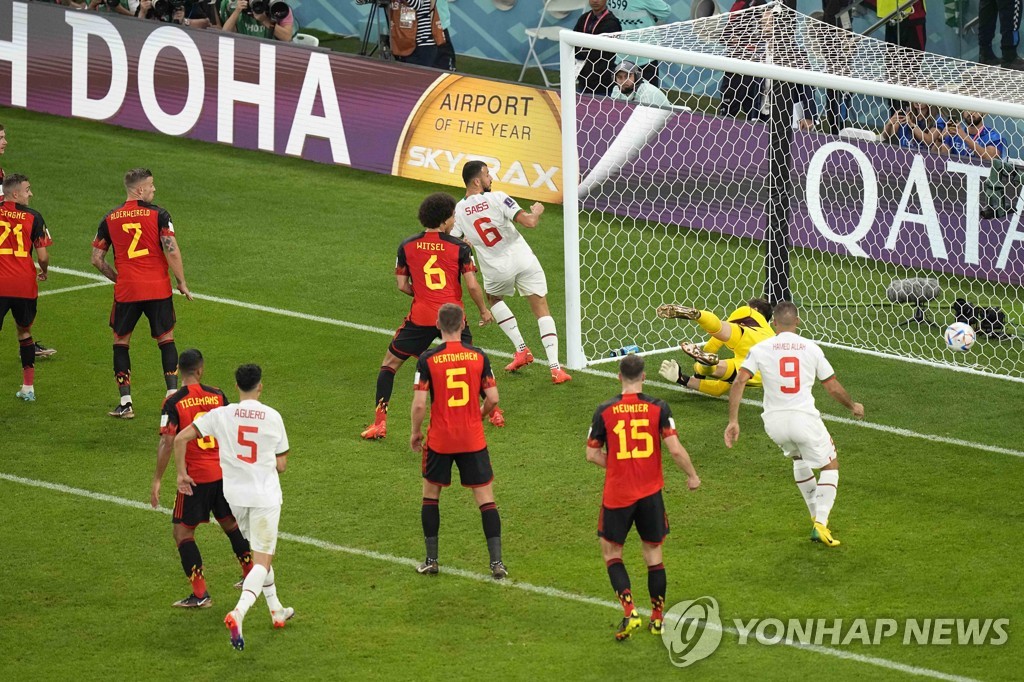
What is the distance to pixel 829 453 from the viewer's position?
9656 mm

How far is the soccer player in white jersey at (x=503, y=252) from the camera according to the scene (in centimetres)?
1252

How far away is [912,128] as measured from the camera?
14289 millimetres

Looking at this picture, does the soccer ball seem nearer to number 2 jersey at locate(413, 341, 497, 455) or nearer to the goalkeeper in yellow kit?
the goalkeeper in yellow kit

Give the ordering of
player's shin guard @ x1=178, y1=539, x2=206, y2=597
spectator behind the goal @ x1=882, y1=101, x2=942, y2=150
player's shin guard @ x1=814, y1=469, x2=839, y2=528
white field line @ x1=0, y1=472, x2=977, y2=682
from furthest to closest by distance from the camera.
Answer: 1. spectator behind the goal @ x1=882, y1=101, x2=942, y2=150
2. player's shin guard @ x1=814, y1=469, x2=839, y2=528
3. player's shin guard @ x1=178, y1=539, x2=206, y2=597
4. white field line @ x1=0, y1=472, x2=977, y2=682

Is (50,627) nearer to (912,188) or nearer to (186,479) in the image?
(186,479)

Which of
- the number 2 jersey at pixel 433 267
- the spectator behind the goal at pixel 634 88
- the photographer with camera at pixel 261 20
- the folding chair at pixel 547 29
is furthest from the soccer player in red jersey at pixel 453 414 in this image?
the folding chair at pixel 547 29

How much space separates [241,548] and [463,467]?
1.45 metres

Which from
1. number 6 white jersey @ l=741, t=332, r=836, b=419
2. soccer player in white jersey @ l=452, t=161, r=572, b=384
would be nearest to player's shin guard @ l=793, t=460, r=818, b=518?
number 6 white jersey @ l=741, t=332, r=836, b=419

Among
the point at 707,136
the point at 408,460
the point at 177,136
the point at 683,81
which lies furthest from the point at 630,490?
the point at 177,136

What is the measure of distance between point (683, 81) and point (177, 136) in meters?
7.18

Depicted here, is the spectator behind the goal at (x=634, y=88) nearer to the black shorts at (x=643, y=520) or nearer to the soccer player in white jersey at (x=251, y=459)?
the black shorts at (x=643, y=520)

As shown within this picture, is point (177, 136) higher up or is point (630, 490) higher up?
point (177, 136)

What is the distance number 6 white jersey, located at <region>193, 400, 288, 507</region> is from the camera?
8.26 meters

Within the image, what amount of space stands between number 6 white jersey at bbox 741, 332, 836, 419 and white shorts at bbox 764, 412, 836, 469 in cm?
6
